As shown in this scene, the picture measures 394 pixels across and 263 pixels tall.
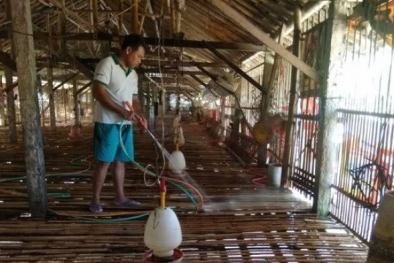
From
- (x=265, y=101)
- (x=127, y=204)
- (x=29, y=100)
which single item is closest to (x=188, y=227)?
(x=127, y=204)

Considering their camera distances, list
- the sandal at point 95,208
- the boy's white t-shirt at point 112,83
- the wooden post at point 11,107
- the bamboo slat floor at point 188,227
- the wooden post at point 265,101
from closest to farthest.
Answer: the bamboo slat floor at point 188,227 < the boy's white t-shirt at point 112,83 < the sandal at point 95,208 < the wooden post at point 265,101 < the wooden post at point 11,107

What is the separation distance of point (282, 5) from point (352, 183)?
2.28 meters

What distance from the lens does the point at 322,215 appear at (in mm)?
2922

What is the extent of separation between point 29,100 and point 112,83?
27.0 inches


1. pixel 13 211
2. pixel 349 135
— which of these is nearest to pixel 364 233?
pixel 349 135

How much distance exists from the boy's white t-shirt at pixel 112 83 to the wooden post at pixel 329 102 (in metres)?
1.83

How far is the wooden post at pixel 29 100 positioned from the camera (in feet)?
7.97

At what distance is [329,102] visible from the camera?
280 centimetres

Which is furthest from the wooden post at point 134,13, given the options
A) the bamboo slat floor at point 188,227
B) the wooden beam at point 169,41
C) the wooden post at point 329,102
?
the wooden post at point 329,102

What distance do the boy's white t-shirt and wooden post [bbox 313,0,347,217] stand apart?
183 cm

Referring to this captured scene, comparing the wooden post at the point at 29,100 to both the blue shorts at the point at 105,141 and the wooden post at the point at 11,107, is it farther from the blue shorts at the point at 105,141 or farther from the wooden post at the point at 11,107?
the wooden post at the point at 11,107

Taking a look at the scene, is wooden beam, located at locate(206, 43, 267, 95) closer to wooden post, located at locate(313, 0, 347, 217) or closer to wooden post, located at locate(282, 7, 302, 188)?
wooden post, located at locate(282, 7, 302, 188)

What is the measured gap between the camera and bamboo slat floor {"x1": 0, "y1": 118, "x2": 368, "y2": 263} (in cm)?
210

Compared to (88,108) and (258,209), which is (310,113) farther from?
(88,108)
